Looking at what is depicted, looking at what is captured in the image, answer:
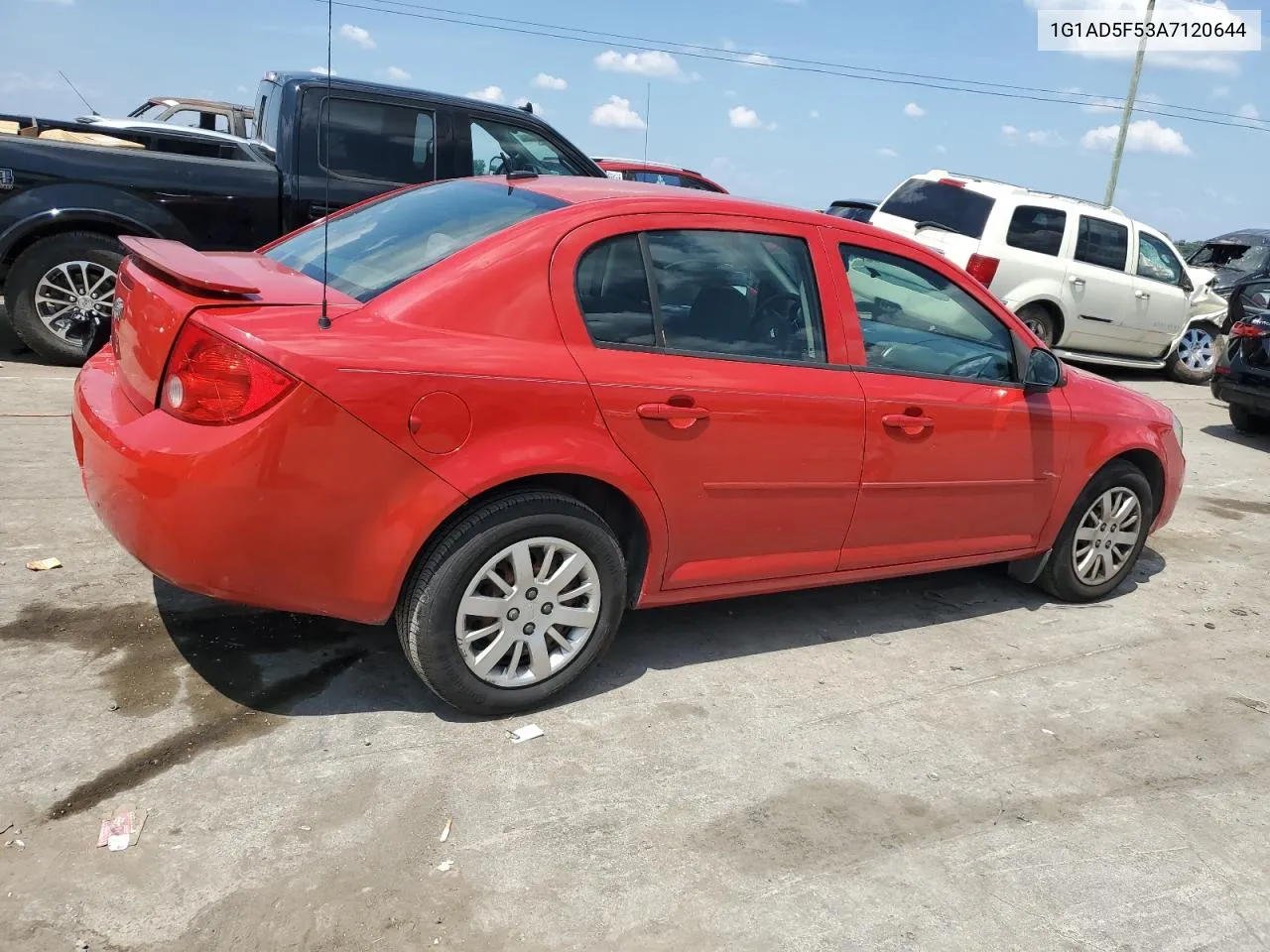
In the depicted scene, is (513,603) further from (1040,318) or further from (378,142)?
(1040,318)

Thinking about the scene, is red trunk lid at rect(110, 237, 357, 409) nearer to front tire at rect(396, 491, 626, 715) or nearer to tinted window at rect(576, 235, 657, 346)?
tinted window at rect(576, 235, 657, 346)

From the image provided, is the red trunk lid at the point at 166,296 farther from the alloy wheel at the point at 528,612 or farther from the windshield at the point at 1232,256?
the windshield at the point at 1232,256

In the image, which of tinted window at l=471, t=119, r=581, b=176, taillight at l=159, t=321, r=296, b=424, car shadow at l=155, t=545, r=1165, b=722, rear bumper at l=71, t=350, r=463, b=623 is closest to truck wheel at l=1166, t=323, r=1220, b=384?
tinted window at l=471, t=119, r=581, b=176

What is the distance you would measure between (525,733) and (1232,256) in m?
15.8

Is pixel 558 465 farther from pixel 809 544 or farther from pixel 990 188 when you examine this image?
pixel 990 188

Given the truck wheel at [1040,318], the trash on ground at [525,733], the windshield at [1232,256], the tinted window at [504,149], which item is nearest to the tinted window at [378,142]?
the tinted window at [504,149]

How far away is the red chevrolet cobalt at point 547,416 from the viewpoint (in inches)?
115

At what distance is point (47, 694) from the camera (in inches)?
127

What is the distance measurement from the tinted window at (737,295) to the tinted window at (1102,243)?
8.67 metres

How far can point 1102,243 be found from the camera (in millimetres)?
11562

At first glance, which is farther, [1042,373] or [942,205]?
[942,205]

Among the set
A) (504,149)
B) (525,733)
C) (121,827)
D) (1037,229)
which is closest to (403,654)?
→ (525,733)

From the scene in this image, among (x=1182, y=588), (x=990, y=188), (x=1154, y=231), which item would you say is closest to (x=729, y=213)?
(x=1182, y=588)

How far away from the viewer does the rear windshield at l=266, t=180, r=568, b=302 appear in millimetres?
3420
